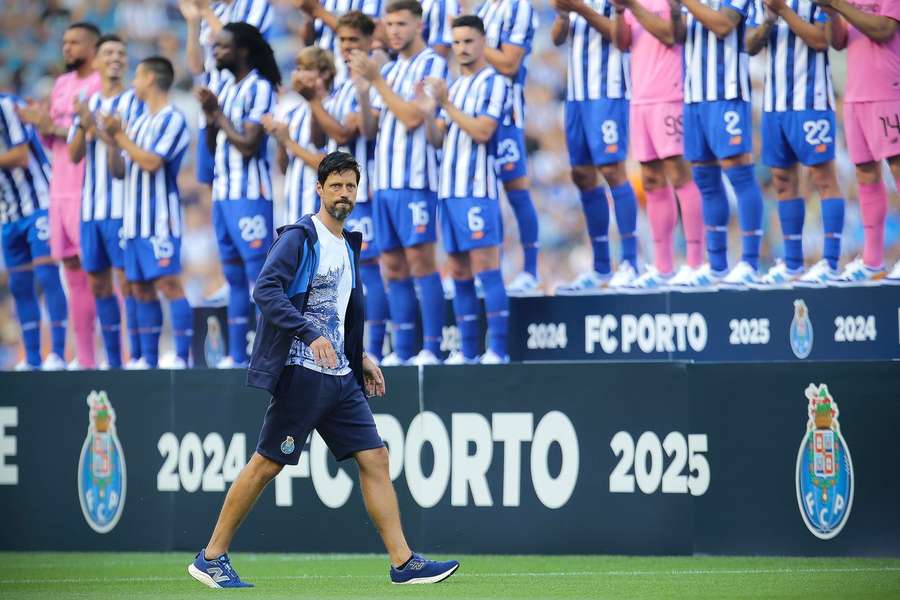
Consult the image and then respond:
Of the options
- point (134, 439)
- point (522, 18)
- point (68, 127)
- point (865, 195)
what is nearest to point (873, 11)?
point (865, 195)

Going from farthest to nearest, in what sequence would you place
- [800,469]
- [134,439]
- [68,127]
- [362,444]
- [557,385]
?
[68,127] → [134,439] → [557,385] → [800,469] → [362,444]

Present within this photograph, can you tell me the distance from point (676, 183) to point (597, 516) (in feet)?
7.79

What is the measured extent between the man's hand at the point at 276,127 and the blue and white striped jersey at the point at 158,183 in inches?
39.0

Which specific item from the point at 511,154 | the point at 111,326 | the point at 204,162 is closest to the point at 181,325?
the point at 111,326

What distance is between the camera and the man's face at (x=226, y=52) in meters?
11.1

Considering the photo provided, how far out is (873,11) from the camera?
937 centimetres

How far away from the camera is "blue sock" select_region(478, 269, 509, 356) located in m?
9.96

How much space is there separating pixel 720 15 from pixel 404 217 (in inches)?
89.9

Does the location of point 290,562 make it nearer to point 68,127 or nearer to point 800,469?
point 800,469

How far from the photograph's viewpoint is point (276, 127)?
1048cm

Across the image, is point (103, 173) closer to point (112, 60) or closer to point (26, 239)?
point (112, 60)

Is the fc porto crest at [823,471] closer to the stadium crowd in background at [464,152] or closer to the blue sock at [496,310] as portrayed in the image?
the stadium crowd in background at [464,152]

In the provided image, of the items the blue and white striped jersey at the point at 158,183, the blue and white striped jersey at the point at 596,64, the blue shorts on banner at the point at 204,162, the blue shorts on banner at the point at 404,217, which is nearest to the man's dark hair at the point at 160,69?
the blue and white striped jersey at the point at 158,183

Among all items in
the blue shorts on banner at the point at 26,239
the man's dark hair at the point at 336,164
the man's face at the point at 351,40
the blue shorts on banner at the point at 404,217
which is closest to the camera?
the man's dark hair at the point at 336,164
